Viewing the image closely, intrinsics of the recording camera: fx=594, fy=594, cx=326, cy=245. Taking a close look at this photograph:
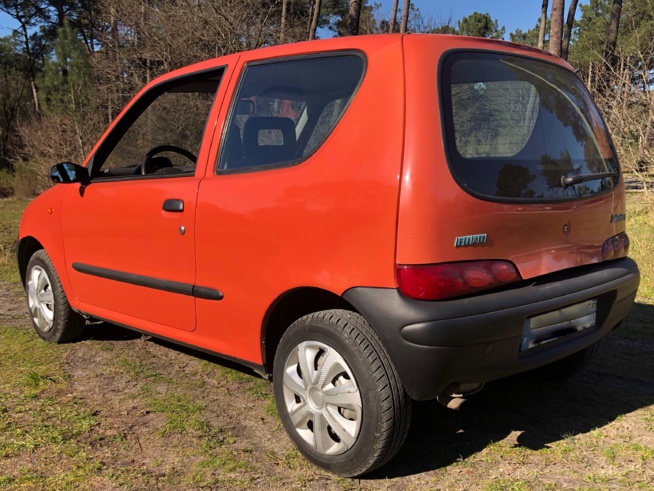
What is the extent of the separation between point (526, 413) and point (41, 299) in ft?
11.4

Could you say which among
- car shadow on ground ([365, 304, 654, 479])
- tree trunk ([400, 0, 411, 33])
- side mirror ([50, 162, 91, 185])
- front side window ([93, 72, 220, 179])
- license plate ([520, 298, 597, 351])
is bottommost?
car shadow on ground ([365, 304, 654, 479])

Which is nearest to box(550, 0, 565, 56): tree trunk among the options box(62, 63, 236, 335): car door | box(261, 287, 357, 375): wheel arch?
box(62, 63, 236, 335): car door

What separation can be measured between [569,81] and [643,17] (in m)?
19.3

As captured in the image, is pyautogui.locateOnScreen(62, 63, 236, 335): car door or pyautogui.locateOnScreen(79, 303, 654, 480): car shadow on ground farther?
pyautogui.locateOnScreen(62, 63, 236, 335): car door

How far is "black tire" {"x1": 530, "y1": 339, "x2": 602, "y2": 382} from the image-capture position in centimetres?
347

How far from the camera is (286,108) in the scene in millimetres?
2959

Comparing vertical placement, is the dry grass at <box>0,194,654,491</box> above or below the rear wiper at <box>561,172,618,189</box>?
below

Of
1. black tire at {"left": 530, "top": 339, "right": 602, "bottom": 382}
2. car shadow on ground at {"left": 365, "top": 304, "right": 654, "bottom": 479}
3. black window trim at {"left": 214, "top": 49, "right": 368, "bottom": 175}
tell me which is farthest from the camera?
black tire at {"left": 530, "top": 339, "right": 602, "bottom": 382}

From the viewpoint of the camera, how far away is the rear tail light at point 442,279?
219 centimetres

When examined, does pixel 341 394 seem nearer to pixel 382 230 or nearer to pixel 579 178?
pixel 382 230

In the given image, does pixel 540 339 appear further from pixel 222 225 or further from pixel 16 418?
pixel 16 418

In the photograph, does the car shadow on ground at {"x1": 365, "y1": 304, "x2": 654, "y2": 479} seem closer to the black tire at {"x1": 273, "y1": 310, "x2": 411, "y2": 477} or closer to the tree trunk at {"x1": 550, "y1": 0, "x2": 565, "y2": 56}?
the black tire at {"x1": 273, "y1": 310, "x2": 411, "y2": 477}

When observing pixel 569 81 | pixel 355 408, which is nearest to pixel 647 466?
pixel 355 408

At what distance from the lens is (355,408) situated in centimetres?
241
